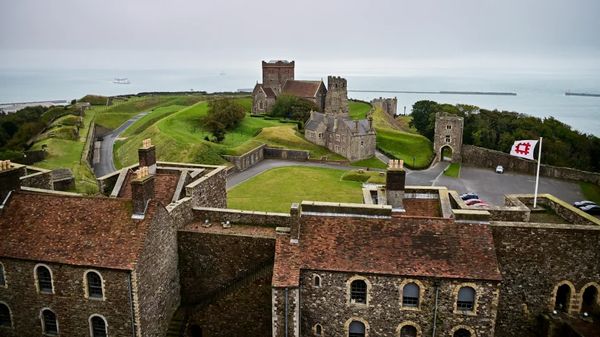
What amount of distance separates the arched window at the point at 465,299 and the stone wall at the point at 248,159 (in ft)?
128

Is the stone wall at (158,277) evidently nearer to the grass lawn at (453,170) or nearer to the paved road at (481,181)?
the paved road at (481,181)

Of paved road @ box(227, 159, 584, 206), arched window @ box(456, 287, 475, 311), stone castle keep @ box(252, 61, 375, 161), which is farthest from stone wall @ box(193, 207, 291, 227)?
stone castle keep @ box(252, 61, 375, 161)

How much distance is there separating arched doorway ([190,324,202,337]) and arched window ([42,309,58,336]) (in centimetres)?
574

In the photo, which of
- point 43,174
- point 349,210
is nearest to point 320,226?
point 349,210

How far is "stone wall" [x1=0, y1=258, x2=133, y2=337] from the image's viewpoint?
60.4 ft

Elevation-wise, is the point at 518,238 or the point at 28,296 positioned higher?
the point at 518,238

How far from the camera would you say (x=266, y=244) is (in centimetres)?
2106

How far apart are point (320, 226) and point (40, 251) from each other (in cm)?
1181

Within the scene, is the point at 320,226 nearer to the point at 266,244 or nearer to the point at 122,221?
the point at 266,244

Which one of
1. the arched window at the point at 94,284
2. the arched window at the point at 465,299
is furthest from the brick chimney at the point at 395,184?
the arched window at the point at 94,284

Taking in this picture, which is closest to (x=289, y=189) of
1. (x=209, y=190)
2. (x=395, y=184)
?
(x=209, y=190)

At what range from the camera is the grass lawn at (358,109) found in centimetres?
10285

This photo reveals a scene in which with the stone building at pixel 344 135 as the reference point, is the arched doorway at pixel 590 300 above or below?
below

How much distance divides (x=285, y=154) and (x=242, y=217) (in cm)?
4027
